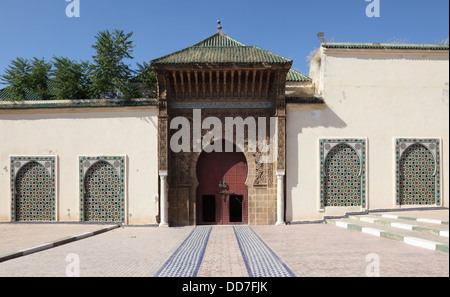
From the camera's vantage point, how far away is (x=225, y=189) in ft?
25.0

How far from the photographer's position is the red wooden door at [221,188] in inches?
299

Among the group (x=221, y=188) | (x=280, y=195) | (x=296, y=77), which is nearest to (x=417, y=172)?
(x=280, y=195)

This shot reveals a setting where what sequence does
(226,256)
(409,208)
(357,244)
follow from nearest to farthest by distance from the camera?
(226,256) < (357,244) < (409,208)

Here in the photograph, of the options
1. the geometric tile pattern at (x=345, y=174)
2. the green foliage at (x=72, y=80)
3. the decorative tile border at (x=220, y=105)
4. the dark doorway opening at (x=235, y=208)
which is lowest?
the dark doorway opening at (x=235, y=208)

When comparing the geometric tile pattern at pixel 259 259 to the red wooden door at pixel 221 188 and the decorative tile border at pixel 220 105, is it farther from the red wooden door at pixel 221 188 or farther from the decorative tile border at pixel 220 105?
the decorative tile border at pixel 220 105

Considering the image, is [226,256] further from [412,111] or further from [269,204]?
[412,111]

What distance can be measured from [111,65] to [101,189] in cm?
272

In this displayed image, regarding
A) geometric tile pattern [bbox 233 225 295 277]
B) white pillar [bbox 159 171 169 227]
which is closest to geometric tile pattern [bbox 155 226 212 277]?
geometric tile pattern [bbox 233 225 295 277]

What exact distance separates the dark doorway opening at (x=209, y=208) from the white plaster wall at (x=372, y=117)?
1610mm

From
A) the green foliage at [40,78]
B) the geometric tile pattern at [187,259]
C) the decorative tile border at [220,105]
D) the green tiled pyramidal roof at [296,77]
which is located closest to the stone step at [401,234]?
the geometric tile pattern at [187,259]

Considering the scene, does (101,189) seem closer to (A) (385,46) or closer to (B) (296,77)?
(B) (296,77)

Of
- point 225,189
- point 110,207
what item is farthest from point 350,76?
point 110,207

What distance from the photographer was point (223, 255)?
4.11 metres

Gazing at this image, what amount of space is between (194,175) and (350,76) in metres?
3.91
